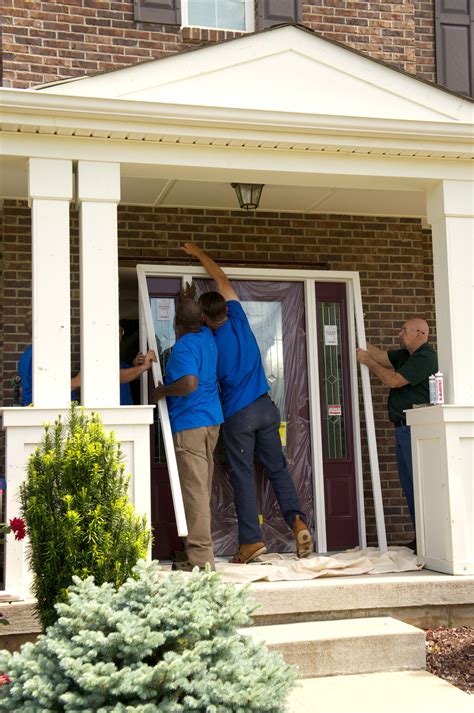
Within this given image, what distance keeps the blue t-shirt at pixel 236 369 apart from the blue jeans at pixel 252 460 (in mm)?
72

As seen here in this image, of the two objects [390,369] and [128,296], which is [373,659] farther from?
[128,296]

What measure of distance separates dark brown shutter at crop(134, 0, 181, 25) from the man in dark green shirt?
3304 millimetres

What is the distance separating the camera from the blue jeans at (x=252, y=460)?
272 inches

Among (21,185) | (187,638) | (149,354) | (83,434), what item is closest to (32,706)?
(187,638)

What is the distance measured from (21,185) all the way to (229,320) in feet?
6.09

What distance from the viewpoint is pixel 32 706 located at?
3.54 meters

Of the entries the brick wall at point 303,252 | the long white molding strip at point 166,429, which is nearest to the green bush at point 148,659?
the long white molding strip at point 166,429

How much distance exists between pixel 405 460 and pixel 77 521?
3.64m

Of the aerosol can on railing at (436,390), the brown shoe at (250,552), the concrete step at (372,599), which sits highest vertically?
the aerosol can on railing at (436,390)

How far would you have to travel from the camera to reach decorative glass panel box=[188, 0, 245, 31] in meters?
8.21

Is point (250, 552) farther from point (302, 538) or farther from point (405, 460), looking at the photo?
point (405, 460)

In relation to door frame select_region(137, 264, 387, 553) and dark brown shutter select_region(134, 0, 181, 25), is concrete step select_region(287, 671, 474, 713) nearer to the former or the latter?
door frame select_region(137, 264, 387, 553)

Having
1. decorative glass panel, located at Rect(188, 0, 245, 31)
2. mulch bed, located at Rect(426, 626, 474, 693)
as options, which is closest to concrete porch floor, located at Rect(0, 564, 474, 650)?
mulch bed, located at Rect(426, 626, 474, 693)

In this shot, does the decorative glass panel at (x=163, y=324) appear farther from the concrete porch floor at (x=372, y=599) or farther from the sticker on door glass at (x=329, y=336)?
the concrete porch floor at (x=372, y=599)
